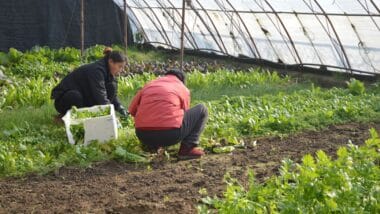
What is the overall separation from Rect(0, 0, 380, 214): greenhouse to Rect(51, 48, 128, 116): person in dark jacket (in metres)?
0.02

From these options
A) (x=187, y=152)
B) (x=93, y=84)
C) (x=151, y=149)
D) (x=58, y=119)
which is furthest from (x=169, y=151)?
(x=58, y=119)

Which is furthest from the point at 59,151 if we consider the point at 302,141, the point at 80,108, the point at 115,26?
the point at 115,26

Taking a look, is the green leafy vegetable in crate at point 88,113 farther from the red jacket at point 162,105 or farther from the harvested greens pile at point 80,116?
the red jacket at point 162,105

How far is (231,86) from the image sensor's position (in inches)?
402

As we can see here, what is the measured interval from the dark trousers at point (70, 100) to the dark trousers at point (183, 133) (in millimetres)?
1374

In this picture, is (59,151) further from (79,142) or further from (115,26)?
(115,26)

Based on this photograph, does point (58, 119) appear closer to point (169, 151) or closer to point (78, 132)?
point (78, 132)

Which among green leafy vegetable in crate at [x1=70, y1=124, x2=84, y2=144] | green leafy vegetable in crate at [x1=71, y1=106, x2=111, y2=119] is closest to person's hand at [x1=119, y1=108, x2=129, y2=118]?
A: green leafy vegetable in crate at [x1=71, y1=106, x2=111, y2=119]

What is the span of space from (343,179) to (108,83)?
4.34 metres

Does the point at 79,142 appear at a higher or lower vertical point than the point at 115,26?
lower

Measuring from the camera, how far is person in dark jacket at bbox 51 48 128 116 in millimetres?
6348

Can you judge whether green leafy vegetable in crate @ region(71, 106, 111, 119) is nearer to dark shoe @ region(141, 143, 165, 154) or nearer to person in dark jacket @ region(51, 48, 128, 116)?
person in dark jacket @ region(51, 48, 128, 116)

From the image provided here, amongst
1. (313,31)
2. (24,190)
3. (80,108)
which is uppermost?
(313,31)

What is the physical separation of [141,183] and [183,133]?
2.75 ft
